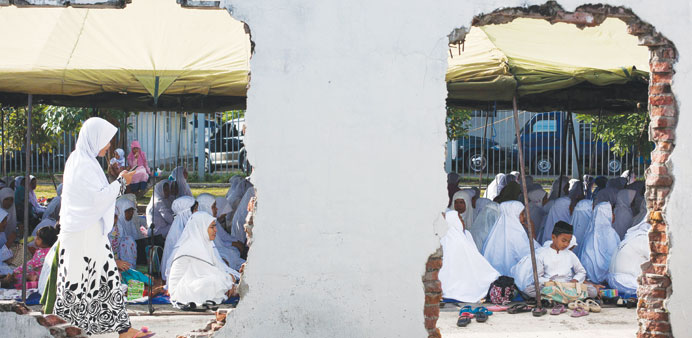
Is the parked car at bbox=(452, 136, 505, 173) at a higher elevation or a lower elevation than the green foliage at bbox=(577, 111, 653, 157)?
lower

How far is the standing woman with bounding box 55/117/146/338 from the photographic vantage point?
4219mm

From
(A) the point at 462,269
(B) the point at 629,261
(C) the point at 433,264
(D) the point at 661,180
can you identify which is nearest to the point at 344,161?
(C) the point at 433,264

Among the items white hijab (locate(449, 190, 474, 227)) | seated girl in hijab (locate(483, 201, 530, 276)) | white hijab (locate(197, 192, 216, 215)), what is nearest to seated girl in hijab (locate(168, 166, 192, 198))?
white hijab (locate(197, 192, 216, 215))

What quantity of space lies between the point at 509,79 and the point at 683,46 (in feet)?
7.01

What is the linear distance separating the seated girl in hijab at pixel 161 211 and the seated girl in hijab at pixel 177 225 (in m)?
0.73

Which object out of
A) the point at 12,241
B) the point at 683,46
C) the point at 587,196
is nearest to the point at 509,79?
the point at 683,46

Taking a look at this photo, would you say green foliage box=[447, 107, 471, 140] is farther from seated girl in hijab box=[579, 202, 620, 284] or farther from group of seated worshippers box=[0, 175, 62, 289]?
group of seated worshippers box=[0, 175, 62, 289]

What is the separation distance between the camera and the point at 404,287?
12.9 ft

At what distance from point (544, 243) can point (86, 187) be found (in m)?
5.03

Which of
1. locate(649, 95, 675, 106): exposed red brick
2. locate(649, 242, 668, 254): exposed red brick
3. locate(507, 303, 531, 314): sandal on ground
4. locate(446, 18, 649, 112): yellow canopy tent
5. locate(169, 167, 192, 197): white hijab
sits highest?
locate(446, 18, 649, 112): yellow canopy tent

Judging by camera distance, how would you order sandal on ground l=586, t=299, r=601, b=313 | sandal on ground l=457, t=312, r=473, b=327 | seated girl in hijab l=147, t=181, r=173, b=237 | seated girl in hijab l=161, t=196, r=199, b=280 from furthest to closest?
seated girl in hijab l=147, t=181, r=173, b=237 < seated girl in hijab l=161, t=196, r=199, b=280 < sandal on ground l=586, t=299, r=601, b=313 < sandal on ground l=457, t=312, r=473, b=327

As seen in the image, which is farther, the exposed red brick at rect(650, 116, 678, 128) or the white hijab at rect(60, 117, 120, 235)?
the white hijab at rect(60, 117, 120, 235)

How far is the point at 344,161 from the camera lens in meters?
3.91

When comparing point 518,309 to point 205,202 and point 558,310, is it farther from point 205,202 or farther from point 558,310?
point 205,202
